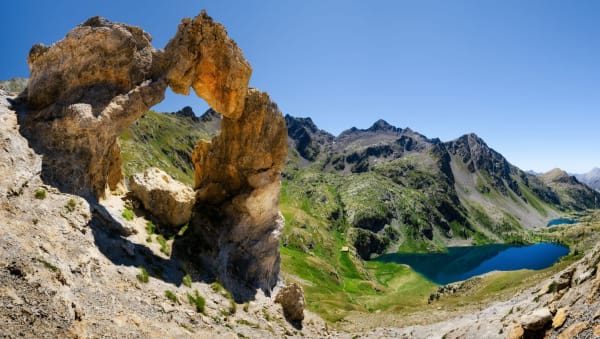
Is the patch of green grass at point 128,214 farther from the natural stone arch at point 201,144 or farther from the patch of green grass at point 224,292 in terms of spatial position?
the patch of green grass at point 224,292

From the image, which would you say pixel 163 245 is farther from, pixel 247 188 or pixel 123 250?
pixel 247 188

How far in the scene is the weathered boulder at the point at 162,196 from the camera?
34950mm

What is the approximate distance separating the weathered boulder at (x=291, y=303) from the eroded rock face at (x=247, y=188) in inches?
126

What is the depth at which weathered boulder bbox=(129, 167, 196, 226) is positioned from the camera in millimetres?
34950

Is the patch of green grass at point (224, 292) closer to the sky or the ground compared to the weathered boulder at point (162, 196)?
closer to the ground

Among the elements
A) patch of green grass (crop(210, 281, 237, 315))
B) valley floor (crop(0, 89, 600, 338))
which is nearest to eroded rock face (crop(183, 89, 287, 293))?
patch of green grass (crop(210, 281, 237, 315))

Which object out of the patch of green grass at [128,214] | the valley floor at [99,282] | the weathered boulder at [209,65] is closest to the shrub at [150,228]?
the valley floor at [99,282]

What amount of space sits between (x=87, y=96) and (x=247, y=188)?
2046 cm

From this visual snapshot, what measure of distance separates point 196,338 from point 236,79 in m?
27.9

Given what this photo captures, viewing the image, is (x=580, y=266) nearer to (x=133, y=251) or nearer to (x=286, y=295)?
(x=286, y=295)

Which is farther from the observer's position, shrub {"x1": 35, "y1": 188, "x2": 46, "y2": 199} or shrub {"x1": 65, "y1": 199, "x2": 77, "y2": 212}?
shrub {"x1": 65, "y1": 199, "x2": 77, "y2": 212}

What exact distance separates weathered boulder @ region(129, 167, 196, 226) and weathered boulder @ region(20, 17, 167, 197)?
10.2ft

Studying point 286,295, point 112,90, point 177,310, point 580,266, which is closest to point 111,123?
point 112,90

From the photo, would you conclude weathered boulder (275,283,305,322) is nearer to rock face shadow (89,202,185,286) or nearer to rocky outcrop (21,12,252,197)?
rock face shadow (89,202,185,286)
